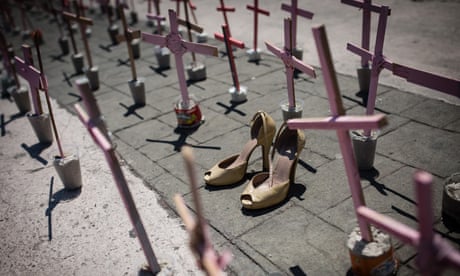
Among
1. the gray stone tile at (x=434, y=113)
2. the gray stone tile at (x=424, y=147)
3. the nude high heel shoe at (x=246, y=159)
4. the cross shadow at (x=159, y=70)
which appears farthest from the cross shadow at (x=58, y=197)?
the gray stone tile at (x=434, y=113)

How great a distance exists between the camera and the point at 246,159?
4.36 meters

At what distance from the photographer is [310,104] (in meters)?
5.99

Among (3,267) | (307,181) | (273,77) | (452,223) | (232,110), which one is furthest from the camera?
(273,77)

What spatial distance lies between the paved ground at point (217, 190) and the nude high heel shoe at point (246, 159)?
11cm

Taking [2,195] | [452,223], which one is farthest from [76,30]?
[452,223]

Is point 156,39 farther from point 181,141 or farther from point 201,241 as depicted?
point 201,241

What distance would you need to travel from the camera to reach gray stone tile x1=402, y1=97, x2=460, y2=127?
5031mm

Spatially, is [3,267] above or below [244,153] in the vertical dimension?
below

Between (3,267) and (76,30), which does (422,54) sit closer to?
(3,267)

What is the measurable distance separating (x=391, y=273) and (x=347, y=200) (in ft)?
3.37

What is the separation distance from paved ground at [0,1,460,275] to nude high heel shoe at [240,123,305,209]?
12cm

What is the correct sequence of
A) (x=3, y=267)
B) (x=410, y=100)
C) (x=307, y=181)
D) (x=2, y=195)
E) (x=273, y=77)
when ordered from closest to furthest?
1. (x=3, y=267)
2. (x=307, y=181)
3. (x=2, y=195)
4. (x=410, y=100)
5. (x=273, y=77)

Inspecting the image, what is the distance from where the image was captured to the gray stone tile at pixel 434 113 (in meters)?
5.03

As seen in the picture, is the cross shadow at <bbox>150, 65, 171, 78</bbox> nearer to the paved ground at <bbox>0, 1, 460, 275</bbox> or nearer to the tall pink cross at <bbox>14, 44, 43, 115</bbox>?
the paved ground at <bbox>0, 1, 460, 275</bbox>
